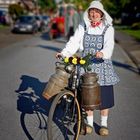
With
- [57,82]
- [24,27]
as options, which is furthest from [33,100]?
[24,27]

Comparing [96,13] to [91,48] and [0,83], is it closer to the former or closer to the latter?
[91,48]

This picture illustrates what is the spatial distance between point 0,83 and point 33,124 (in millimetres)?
4018

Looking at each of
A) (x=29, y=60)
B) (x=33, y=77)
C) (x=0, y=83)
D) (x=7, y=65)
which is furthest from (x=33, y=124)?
(x=29, y=60)

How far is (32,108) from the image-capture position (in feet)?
24.9

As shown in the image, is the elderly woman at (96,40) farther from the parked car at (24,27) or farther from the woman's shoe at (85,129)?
the parked car at (24,27)

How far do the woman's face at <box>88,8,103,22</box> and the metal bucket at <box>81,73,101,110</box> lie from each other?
0.76 meters

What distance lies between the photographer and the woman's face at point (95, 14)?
5656mm

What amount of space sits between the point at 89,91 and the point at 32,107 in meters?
2.41

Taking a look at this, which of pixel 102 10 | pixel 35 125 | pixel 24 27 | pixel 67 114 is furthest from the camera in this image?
pixel 24 27

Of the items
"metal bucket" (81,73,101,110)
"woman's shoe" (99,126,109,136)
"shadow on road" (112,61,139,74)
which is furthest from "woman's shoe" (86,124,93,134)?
"shadow on road" (112,61,139,74)

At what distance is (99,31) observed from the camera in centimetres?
575

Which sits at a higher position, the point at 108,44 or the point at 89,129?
the point at 108,44

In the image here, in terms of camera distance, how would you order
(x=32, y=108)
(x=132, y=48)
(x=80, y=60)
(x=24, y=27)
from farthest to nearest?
1. (x=24, y=27)
2. (x=132, y=48)
3. (x=32, y=108)
4. (x=80, y=60)

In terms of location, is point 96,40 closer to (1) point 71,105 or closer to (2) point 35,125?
(1) point 71,105
